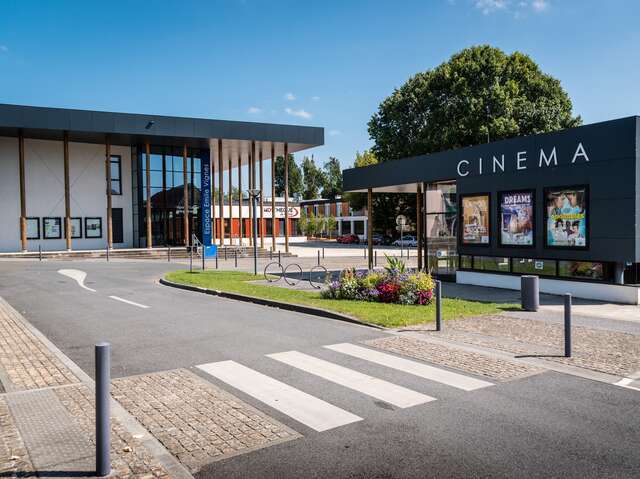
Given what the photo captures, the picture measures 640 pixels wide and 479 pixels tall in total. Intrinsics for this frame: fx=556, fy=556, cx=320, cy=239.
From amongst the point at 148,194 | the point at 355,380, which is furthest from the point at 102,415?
the point at 148,194

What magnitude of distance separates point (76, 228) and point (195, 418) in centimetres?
3751

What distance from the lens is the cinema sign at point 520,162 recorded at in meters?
15.9

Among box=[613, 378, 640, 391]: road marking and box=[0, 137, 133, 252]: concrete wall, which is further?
box=[0, 137, 133, 252]: concrete wall

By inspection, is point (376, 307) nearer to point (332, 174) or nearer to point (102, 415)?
point (102, 415)

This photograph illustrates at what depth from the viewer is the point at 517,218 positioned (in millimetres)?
17922

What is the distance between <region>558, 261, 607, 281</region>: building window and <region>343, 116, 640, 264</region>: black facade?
0.23 meters

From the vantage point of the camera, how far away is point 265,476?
15.0 ft

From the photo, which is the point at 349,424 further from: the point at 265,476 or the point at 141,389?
the point at 141,389

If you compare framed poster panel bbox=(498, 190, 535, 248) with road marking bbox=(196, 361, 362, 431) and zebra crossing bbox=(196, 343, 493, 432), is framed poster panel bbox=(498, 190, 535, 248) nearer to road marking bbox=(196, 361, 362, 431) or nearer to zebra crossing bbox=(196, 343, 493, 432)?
zebra crossing bbox=(196, 343, 493, 432)

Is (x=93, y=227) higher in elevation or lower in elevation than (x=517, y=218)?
higher

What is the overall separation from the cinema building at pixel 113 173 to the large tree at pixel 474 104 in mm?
10543

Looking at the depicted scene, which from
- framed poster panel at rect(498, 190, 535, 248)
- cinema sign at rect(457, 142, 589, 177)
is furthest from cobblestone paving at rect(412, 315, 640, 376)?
cinema sign at rect(457, 142, 589, 177)

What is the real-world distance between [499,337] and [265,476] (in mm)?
6692

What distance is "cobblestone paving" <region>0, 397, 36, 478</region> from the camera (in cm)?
447
